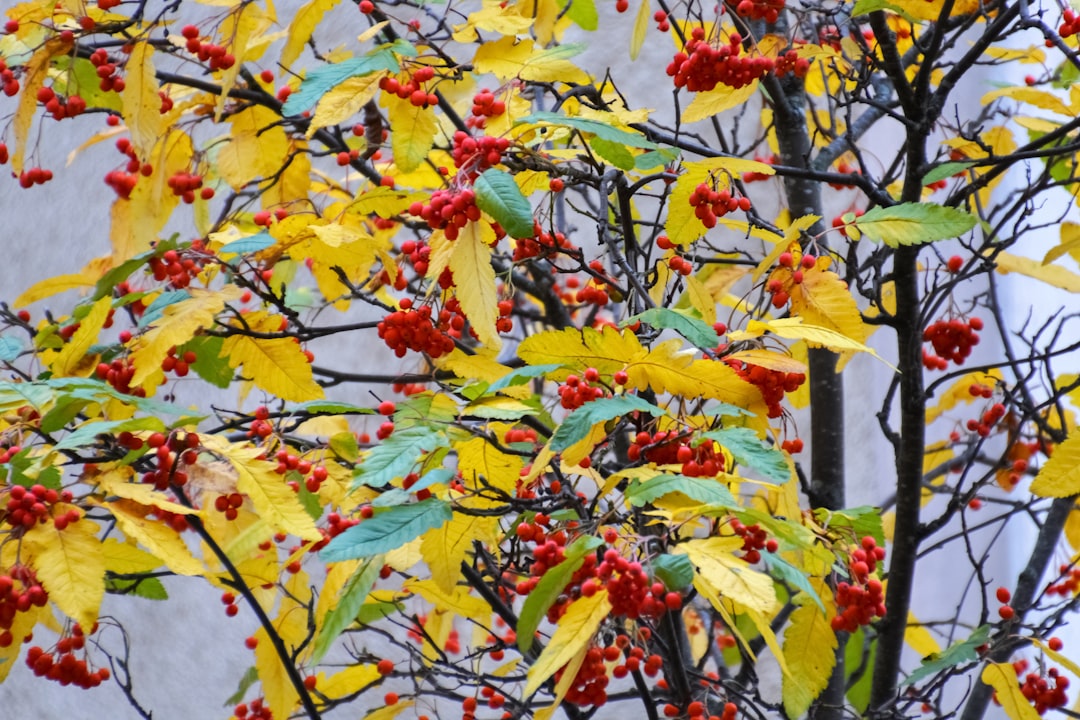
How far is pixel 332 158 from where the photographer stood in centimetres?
263

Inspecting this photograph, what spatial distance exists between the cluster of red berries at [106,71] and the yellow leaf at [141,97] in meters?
0.13

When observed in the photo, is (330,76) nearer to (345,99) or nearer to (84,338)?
(345,99)

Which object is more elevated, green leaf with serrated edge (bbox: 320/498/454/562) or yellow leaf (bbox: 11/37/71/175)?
yellow leaf (bbox: 11/37/71/175)

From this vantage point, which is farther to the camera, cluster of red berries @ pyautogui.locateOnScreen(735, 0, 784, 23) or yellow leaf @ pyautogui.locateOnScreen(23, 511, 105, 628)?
cluster of red berries @ pyautogui.locateOnScreen(735, 0, 784, 23)

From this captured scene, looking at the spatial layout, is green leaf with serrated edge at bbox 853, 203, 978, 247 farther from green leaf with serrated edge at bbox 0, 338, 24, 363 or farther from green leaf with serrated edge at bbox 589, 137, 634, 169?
green leaf with serrated edge at bbox 0, 338, 24, 363

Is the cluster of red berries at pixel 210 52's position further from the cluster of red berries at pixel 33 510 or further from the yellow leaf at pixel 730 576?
the yellow leaf at pixel 730 576

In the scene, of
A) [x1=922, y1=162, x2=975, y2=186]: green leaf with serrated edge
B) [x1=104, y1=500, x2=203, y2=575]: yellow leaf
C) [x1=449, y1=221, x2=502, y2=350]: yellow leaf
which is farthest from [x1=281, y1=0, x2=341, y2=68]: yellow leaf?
[x1=922, y1=162, x2=975, y2=186]: green leaf with serrated edge

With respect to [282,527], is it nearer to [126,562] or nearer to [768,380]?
[126,562]

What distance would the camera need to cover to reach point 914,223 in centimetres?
101

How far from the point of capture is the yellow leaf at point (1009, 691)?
119cm

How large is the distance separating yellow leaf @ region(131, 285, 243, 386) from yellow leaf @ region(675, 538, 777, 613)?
57cm

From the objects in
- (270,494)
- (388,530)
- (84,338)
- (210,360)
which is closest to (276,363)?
(210,360)

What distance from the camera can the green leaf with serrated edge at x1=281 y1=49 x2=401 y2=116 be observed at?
0.96 metres

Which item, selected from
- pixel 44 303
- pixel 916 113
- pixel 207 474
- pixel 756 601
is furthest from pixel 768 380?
pixel 44 303
